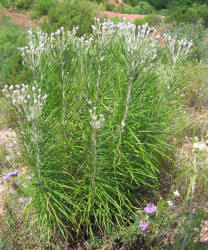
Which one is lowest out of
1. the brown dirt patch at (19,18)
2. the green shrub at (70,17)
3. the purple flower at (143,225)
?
the purple flower at (143,225)

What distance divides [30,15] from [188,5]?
36.7 ft

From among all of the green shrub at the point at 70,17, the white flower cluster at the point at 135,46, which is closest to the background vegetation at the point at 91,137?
the white flower cluster at the point at 135,46

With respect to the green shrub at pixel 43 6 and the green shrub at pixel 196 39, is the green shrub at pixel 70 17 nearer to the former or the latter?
the green shrub at pixel 196 39

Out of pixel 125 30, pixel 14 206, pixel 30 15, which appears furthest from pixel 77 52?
pixel 30 15

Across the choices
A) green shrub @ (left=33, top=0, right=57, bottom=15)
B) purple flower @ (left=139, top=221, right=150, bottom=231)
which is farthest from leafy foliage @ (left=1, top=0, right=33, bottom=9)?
purple flower @ (left=139, top=221, right=150, bottom=231)

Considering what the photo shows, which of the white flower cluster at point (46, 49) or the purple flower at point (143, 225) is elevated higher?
the white flower cluster at point (46, 49)

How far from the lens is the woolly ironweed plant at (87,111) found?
172 centimetres

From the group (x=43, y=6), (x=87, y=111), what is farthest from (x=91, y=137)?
(x=43, y=6)

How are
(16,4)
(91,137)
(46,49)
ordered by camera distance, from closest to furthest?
(91,137), (46,49), (16,4)

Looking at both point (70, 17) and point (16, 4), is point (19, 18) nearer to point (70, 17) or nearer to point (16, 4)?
point (16, 4)

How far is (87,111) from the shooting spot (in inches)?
80.6

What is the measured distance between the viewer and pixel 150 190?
8.57ft

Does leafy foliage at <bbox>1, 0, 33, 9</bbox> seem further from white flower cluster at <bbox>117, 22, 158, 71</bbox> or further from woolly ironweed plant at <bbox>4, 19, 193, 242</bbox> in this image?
white flower cluster at <bbox>117, 22, 158, 71</bbox>

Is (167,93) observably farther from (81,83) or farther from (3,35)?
(3,35)
